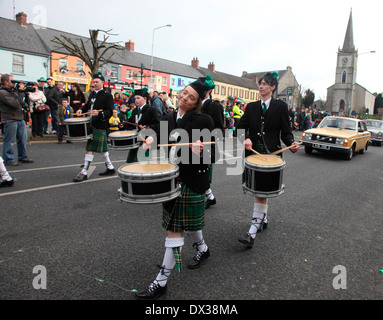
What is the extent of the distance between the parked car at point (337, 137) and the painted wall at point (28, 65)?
29.8m

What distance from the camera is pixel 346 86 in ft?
287

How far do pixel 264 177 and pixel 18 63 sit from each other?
34479mm

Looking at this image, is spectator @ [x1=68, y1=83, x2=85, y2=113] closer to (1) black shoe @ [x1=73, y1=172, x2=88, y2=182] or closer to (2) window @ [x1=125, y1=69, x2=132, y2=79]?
(1) black shoe @ [x1=73, y1=172, x2=88, y2=182]

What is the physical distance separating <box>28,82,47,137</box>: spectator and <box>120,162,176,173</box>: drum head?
10.0 metres

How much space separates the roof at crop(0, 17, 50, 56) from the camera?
30014 mm

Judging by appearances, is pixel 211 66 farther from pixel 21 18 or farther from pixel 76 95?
pixel 76 95

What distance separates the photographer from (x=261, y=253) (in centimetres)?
357

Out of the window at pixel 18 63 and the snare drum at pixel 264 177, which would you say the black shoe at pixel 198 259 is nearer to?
the snare drum at pixel 264 177

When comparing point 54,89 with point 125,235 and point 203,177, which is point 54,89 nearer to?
point 125,235

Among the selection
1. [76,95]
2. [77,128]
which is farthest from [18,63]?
[77,128]

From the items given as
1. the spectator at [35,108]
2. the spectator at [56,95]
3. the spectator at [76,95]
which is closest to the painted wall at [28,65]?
the spectator at [56,95]

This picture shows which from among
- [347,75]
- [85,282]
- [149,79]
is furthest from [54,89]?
[347,75]

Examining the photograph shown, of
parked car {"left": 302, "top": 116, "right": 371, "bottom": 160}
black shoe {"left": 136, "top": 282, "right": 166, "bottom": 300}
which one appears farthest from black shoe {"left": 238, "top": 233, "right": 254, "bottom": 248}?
parked car {"left": 302, "top": 116, "right": 371, "bottom": 160}

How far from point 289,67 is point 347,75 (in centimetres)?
2041
